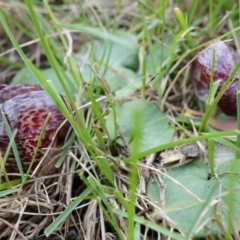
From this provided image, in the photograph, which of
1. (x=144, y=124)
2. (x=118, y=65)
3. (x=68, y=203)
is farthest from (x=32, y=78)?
(x=68, y=203)

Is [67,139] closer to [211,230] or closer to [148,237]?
[148,237]

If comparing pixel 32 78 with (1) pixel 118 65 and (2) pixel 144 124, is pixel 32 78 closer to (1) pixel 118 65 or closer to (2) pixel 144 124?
(1) pixel 118 65

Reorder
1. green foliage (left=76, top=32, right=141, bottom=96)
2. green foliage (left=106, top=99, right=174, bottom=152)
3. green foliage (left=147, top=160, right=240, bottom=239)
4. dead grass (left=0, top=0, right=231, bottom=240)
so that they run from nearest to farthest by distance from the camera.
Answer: green foliage (left=147, top=160, right=240, bottom=239), dead grass (left=0, top=0, right=231, bottom=240), green foliage (left=106, top=99, right=174, bottom=152), green foliage (left=76, top=32, right=141, bottom=96)

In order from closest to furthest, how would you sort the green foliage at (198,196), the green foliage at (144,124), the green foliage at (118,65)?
the green foliage at (198,196), the green foliage at (144,124), the green foliage at (118,65)

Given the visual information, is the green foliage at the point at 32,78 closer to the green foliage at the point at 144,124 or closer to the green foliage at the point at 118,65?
the green foliage at the point at 118,65

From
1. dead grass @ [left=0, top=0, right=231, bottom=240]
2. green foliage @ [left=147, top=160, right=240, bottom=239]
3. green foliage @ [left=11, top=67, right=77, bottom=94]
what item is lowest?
dead grass @ [left=0, top=0, right=231, bottom=240]

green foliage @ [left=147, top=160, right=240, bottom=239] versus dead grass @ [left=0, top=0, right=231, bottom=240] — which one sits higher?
green foliage @ [left=147, top=160, right=240, bottom=239]

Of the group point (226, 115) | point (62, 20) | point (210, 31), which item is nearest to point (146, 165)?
point (226, 115)

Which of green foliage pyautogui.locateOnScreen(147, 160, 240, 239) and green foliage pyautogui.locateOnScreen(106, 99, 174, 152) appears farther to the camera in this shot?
green foliage pyautogui.locateOnScreen(106, 99, 174, 152)

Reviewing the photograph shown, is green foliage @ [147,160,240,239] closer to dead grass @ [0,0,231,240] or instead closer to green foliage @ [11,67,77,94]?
dead grass @ [0,0,231,240]

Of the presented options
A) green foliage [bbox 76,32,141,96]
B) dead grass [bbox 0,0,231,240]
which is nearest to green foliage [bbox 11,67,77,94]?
green foliage [bbox 76,32,141,96]

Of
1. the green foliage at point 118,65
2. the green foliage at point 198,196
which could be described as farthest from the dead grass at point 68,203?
the green foliage at point 118,65
